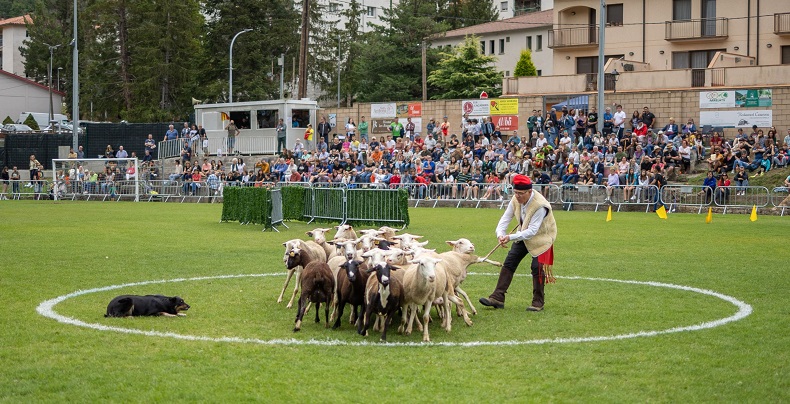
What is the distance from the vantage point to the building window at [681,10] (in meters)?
55.2

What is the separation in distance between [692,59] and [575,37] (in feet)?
25.7

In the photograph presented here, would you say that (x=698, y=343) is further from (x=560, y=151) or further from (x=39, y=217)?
(x=560, y=151)

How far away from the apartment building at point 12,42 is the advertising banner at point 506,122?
93.1m

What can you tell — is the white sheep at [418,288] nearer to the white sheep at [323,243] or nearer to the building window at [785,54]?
the white sheep at [323,243]

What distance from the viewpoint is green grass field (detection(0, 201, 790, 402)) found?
8453 mm

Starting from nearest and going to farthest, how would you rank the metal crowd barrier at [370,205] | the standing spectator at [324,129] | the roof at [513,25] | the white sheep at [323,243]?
the white sheep at [323,243]
the metal crowd barrier at [370,205]
the standing spectator at [324,129]
the roof at [513,25]

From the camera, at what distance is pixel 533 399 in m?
8.12

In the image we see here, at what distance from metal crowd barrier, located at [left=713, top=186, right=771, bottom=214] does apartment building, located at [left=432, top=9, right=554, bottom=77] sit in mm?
48464

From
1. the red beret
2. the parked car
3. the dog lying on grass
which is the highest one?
the parked car

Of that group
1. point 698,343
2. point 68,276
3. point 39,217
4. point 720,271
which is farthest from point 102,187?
point 698,343

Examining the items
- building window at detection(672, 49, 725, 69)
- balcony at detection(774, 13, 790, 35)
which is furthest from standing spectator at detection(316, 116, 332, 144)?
balcony at detection(774, 13, 790, 35)

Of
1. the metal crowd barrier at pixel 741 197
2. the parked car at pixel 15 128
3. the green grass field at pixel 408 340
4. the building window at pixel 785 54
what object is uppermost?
the building window at pixel 785 54

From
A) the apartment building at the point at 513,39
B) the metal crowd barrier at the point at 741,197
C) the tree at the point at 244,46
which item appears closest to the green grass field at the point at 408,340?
the metal crowd barrier at the point at 741,197

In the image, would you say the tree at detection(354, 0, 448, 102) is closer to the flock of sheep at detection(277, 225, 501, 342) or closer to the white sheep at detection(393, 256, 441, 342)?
the flock of sheep at detection(277, 225, 501, 342)
